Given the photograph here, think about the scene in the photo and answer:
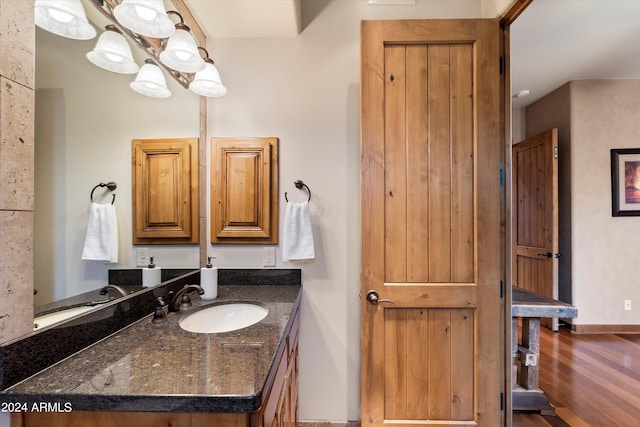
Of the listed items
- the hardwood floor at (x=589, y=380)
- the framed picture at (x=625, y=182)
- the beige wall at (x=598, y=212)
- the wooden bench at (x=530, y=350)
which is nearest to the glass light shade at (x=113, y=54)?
the wooden bench at (x=530, y=350)

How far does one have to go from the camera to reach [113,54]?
111 cm

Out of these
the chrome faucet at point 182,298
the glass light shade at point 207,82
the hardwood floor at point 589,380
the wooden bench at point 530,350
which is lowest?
the hardwood floor at point 589,380

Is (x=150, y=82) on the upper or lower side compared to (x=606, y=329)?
upper

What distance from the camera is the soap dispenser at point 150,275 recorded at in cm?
127

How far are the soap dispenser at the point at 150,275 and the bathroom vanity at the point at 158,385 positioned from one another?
0.30m

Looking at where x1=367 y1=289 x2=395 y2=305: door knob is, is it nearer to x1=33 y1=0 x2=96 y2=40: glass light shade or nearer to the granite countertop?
the granite countertop

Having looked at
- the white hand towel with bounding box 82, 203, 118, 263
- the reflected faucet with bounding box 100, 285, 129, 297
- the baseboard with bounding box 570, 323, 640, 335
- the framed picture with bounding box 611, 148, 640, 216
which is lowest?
the baseboard with bounding box 570, 323, 640, 335

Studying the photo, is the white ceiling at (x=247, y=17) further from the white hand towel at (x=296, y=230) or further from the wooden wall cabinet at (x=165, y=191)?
the white hand towel at (x=296, y=230)

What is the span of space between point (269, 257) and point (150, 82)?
1124 millimetres

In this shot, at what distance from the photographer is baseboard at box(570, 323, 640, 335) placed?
10.2 ft

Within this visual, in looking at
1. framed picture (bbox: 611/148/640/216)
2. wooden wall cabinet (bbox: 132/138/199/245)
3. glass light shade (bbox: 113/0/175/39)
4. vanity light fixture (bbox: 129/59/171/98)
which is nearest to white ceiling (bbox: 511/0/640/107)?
framed picture (bbox: 611/148/640/216)

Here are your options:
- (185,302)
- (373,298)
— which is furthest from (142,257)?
(373,298)

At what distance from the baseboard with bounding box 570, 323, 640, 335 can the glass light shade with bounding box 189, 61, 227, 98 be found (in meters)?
4.39

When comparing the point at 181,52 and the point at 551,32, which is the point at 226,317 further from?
the point at 551,32
